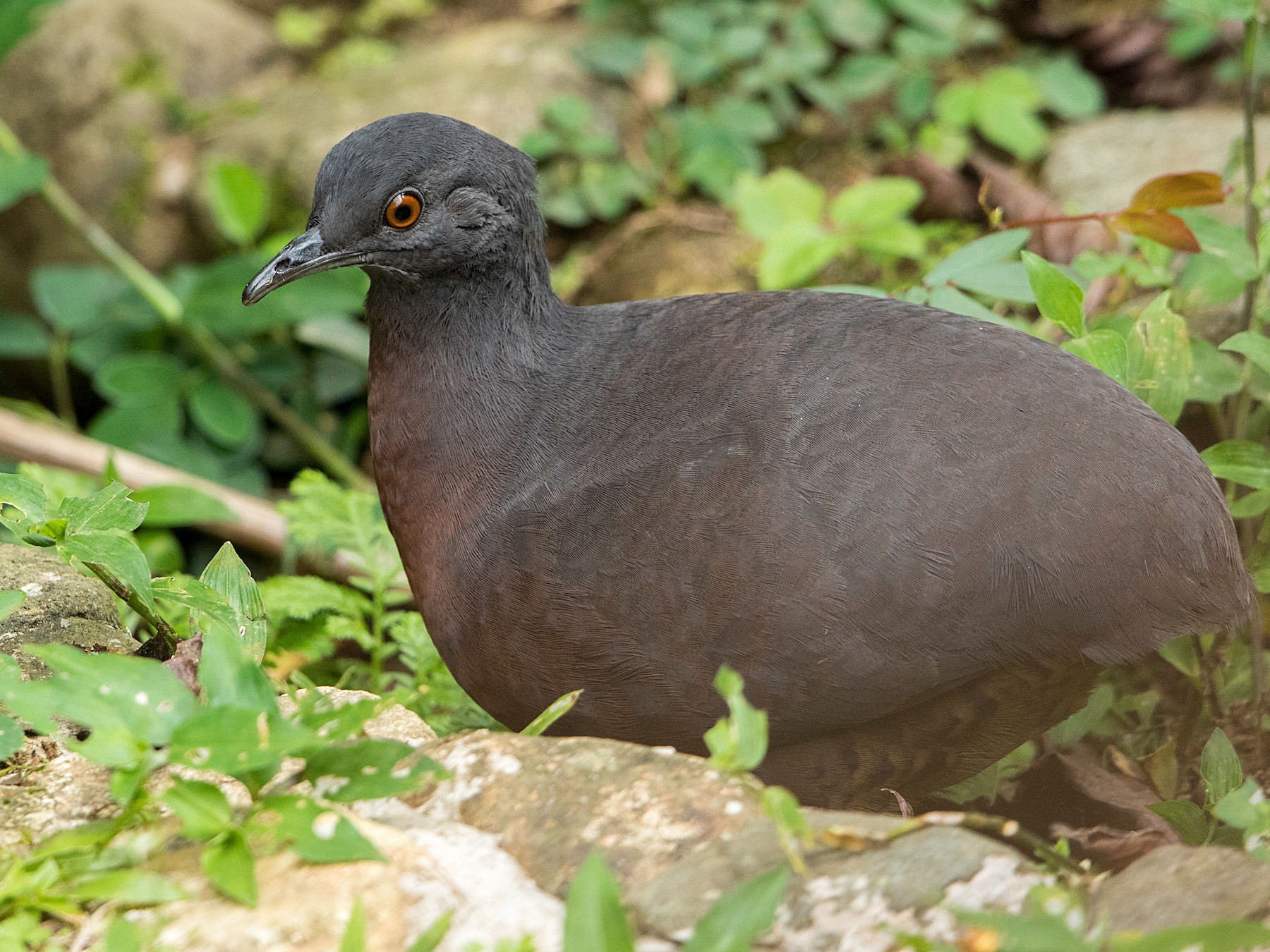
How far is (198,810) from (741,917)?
31.2 inches

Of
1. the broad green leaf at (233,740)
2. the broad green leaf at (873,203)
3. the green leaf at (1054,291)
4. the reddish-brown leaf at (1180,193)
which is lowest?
the broad green leaf at (873,203)

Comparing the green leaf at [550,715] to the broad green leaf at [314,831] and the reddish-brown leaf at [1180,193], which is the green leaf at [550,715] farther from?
the reddish-brown leaf at [1180,193]

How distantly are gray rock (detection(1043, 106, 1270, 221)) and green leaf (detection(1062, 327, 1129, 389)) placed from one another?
236 centimetres

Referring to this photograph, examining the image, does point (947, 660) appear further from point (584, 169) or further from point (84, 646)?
point (584, 169)

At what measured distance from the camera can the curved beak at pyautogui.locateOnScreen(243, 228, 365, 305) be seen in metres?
2.94

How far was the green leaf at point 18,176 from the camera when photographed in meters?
4.65

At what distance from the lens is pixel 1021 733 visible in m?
2.67

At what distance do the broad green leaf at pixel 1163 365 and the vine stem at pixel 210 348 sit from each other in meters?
3.37

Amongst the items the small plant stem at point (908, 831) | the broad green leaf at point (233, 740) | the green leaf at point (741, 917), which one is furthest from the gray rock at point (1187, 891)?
the broad green leaf at point (233, 740)

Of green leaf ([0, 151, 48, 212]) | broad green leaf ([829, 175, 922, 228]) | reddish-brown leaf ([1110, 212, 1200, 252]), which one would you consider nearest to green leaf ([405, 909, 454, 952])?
reddish-brown leaf ([1110, 212, 1200, 252])

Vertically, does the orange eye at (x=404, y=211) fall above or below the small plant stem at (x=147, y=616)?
above

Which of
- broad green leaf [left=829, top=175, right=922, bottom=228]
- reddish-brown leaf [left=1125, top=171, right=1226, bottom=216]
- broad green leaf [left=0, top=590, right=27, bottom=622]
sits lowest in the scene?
broad green leaf [left=829, top=175, right=922, bottom=228]

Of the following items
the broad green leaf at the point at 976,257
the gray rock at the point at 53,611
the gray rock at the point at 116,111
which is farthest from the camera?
the gray rock at the point at 116,111

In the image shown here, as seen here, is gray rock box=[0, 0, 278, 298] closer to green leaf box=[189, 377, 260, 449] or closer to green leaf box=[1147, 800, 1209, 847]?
green leaf box=[189, 377, 260, 449]
